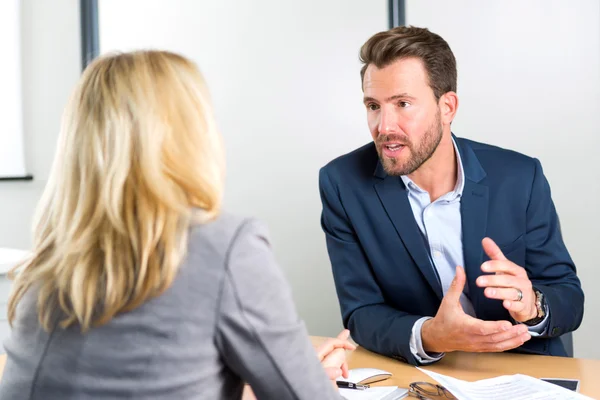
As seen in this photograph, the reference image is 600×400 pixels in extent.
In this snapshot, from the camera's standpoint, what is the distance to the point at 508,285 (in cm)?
179

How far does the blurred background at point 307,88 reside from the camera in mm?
3385

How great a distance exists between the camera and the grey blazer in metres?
1.02

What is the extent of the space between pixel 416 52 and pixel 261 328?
5.17 feet

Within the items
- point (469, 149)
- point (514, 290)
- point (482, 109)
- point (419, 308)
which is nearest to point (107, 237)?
point (514, 290)

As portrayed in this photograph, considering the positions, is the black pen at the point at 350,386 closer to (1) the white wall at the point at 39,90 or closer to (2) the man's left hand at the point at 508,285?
(2) the man's left hand at the point at 508,285

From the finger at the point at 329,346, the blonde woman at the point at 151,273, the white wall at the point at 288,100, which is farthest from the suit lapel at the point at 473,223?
the white wall at the point at 288,100

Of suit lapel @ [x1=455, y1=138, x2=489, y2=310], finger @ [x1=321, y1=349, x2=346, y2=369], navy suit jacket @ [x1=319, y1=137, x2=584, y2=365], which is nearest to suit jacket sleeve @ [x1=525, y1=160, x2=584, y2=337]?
navy suit jacket @ [x1=319, y1=137, x2=584, y2=365]

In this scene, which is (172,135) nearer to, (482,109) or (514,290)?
(514,290)

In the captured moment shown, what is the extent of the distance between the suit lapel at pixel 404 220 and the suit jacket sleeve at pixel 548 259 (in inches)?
12.0

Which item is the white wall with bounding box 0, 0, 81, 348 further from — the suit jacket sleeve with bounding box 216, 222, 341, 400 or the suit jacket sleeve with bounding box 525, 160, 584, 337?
the suit jacket sleeve with bounding box 216, 222, 341, 400

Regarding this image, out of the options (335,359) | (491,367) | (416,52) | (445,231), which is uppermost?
(416,52)

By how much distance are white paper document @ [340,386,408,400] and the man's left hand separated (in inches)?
12.8

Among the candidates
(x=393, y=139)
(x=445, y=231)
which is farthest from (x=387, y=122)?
(x=445, y=231)

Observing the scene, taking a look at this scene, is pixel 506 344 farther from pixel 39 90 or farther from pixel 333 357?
pixel 39 90
